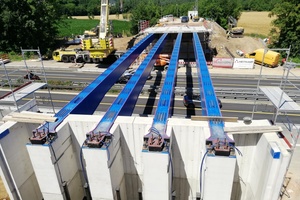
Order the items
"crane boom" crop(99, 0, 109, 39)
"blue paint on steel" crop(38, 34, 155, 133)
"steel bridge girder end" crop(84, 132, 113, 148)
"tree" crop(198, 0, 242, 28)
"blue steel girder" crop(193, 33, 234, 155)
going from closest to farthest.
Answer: "blue steel girder" crop(193, 33, 234, 155)
"steel bridge girder end" crop(84, 132, 113, 148)
"blue paint on steel" crop(38, 34, 155, 133)
"crane boom" crop(99, 0, 109, 39)
"tree" crop(198, 0, 242, 28)

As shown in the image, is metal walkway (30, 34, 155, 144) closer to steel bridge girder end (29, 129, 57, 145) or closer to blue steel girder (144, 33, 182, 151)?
steel bridge girder end (29, 129, 57, 145)

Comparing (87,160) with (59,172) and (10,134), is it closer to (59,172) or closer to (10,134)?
(59,172)

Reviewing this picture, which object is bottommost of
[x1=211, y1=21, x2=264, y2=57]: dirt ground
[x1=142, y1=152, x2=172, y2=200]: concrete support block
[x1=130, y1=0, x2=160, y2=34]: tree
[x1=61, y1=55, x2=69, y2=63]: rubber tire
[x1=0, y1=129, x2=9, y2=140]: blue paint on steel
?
[x1=61, y1=55, x2=69, y2=63]: rubber tire

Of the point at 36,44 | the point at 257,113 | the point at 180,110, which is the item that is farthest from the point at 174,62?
the point at 36,44

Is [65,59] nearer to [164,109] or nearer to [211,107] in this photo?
[164,109]

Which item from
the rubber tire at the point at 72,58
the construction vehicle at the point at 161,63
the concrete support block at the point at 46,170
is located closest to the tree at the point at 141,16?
the rubber tire at the point at 72,58

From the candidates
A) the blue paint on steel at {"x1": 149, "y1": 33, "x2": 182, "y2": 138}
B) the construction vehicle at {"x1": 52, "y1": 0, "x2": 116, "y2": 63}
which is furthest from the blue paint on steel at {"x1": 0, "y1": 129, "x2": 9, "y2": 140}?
the construction vehicle at {"x1": 52, "y1": 0, "x2": 116, "y2": 63}
